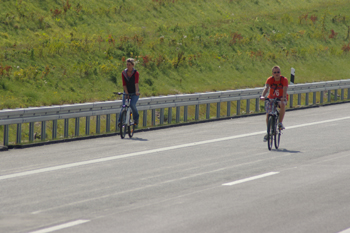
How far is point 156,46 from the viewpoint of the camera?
103ft

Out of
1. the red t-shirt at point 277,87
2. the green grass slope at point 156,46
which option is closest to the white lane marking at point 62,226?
the red t-shirt at point 277,87

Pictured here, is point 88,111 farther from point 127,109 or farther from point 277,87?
point 277,87

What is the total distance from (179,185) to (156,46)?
22.6 metres

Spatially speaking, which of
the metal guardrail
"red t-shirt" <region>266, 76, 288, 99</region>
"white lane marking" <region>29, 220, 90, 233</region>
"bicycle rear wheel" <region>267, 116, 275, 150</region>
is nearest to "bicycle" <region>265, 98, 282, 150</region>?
"bicycle rear wheel" <region>267, 116, 275, 150</region>

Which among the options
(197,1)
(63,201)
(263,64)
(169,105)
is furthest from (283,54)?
(63,201)

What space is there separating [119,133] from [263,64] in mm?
19580

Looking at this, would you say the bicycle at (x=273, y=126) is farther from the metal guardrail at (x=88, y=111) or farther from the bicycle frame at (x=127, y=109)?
the metal guardrail at (x=88, y=111)

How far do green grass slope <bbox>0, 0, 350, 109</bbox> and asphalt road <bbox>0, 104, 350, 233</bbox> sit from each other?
301 inches

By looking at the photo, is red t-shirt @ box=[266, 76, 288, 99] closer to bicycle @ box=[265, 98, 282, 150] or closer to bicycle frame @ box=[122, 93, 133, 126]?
bicycle @ box=[265, 98, 282, 150]

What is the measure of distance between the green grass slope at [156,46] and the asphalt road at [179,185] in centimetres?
765

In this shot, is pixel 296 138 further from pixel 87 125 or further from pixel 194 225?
pixel 194 225

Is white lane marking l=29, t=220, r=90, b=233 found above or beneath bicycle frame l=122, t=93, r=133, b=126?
beneath

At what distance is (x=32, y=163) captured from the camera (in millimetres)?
11688

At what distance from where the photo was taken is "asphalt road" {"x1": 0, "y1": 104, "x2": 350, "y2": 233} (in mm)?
7039
